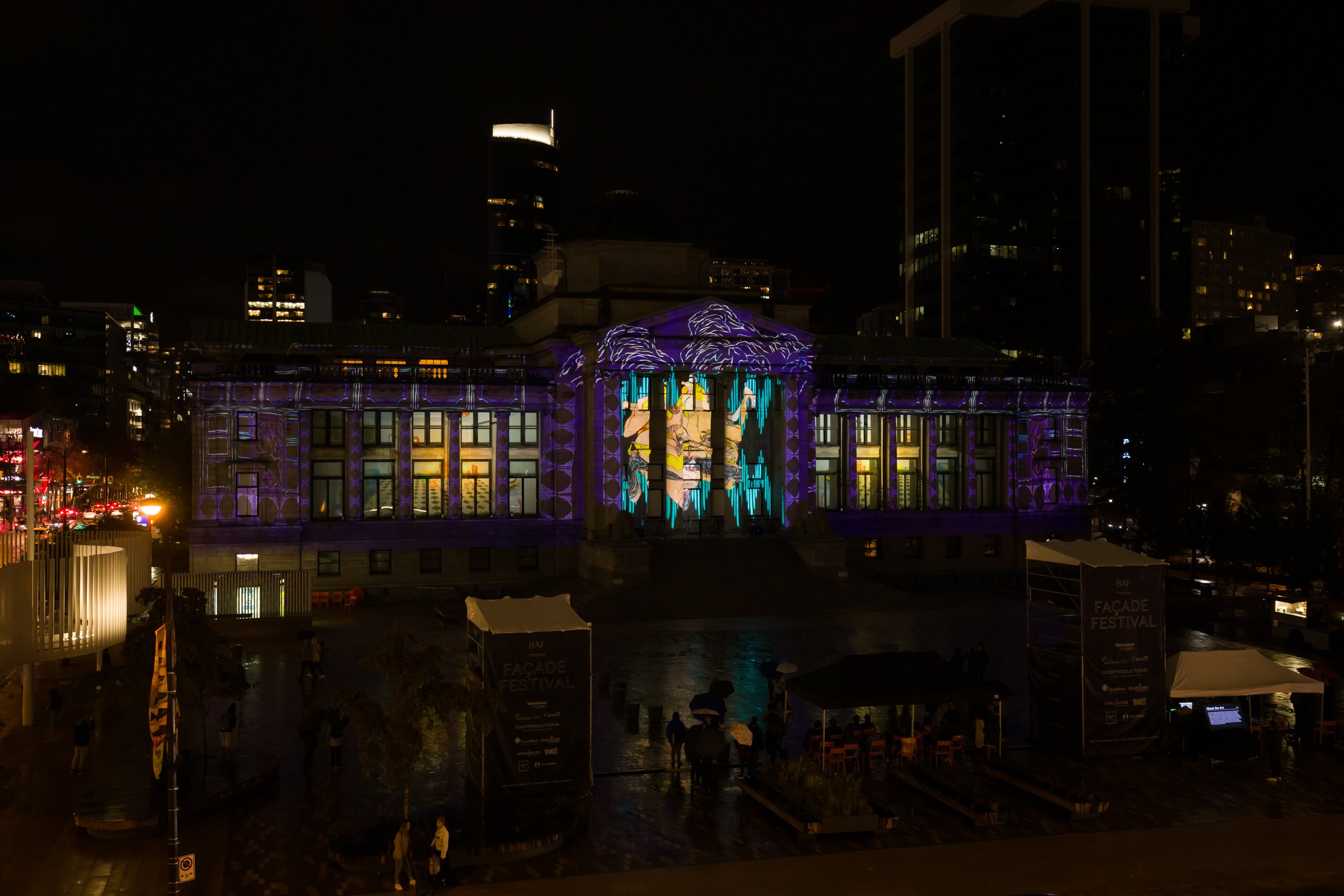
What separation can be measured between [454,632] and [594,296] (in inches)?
856

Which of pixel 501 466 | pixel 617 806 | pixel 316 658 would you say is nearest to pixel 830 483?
pixel 501 466

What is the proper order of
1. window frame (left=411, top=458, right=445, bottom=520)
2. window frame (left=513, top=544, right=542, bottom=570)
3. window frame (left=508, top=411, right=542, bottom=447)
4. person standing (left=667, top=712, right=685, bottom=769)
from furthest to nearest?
window frame (left=508, top=411, right=542, bottom=447) < window frame (left=513, top=544, right=542, bottom=570) < window frame (left=411, top=458, right=445, bottom=520) < person standing (left=667, top=712, right=685, bottom=769)

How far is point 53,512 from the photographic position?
7925 centimetres

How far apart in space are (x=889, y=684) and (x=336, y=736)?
41.2 ft

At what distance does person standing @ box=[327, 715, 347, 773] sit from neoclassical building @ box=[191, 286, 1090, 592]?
2576 centimetres

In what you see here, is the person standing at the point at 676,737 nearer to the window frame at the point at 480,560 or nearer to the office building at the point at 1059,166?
the window frame at the point at 480,560

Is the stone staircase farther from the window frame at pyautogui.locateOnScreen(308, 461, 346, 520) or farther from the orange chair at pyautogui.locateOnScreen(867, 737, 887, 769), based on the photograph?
the orange chair at pyautogui.locateOnScreen(867, 737, 887, 769)

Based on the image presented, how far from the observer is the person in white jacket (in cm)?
1833

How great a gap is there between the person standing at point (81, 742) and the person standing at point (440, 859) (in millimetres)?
11049

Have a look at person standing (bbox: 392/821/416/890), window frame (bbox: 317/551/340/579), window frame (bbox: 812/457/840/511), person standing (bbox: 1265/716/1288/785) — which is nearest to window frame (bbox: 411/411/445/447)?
window frame (bbox: 317/551/340/579)

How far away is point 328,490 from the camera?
54906 millimetres

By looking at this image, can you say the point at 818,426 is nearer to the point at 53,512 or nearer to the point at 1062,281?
the point at 53,512

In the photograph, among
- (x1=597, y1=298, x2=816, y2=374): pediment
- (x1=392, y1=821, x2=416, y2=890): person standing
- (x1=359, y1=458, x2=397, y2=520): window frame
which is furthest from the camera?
(x1=359, y1=458, x2=397, y2=520): window frame

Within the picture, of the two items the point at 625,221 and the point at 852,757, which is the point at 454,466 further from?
the point at 852,757
